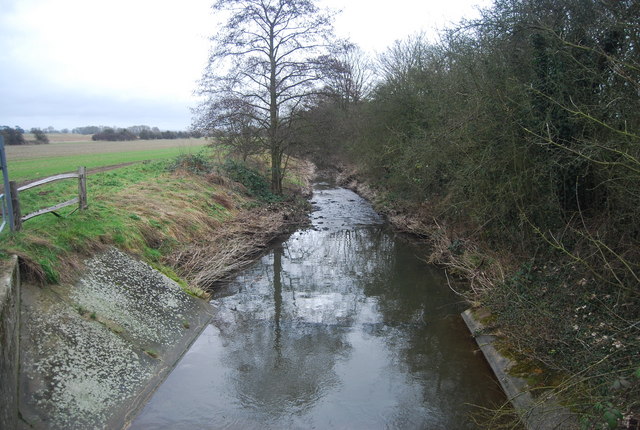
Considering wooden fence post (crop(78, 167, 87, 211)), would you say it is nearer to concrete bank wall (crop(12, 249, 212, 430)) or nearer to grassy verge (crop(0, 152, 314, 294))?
grassy verge (crop(0, 152, 314, 294))

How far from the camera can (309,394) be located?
6.73 meters

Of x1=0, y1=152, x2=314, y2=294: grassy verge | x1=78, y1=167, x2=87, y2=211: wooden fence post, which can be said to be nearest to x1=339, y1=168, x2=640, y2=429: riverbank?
x1=0, y1=152, x2=314, y2=294: grassy verge

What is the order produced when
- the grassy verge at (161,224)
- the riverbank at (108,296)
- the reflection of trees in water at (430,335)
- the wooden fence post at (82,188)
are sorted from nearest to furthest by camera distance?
the riverbank at (108,296), the reflection of trees in water at (430,335), the grassy verge at (161,224), the wooden fence post at (82,188)

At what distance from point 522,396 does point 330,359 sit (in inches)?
125

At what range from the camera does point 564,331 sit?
234 inches

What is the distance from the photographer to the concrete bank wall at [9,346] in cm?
455

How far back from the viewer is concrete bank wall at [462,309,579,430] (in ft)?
16.2

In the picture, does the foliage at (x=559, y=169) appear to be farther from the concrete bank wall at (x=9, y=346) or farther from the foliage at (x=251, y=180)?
the foliage at (x=251, y=180)

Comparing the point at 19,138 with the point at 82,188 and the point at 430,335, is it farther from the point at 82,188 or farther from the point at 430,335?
the point at 430,335

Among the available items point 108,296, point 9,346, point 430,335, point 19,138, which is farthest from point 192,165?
point 19,138

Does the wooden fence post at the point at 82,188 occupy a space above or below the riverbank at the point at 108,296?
above

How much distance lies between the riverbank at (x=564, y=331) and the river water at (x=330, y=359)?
80 cm

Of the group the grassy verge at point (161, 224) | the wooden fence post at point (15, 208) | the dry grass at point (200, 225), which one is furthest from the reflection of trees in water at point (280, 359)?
the wooden fence post at point (15, 208)

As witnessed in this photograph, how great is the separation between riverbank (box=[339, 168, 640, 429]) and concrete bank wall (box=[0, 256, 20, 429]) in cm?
555
